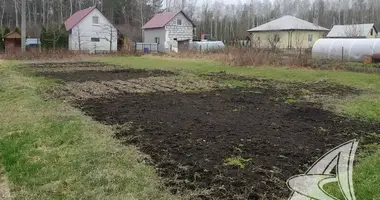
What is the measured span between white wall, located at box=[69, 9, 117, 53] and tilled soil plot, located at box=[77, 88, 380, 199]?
1146 inches

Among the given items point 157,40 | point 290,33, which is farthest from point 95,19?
point 290,33

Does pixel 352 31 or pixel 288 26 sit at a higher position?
pixel 288 26

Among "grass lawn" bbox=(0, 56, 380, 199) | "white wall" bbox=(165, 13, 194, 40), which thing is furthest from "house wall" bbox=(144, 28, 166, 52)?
"grass lawn" bbox=(0, 56, 380, 199)

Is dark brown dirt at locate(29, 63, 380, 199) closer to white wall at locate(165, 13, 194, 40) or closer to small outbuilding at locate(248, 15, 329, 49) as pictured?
white wall at locate(165, 13, 194, 40)

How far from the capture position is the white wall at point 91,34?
35.9 meters

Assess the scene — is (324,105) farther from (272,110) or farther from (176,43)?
(176,43)

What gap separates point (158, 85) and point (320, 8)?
78.4 metres

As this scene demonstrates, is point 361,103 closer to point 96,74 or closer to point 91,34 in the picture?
point 96,74

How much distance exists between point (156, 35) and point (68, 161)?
36607mm

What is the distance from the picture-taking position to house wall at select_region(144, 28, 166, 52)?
1526 inches

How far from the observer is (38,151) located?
4.58m

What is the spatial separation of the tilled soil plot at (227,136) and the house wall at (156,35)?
30.4 m

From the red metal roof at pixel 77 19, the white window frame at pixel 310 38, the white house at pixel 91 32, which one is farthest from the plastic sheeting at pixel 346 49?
the red metal roof at pixel 77 19

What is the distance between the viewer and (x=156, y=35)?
39.9m
